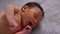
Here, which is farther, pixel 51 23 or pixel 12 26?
pixel 51 23

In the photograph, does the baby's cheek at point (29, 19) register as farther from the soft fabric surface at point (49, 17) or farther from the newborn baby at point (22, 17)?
the soft fabric surface at point (49, 17)

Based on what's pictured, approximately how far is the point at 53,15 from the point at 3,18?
40 centimetres

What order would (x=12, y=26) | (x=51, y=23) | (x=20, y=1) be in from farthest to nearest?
(x=20, y=1), (x=51, y=23), (x=12, y=26)

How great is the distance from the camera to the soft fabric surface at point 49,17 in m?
1.32

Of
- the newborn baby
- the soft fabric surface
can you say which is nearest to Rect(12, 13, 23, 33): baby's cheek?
the newborn baby

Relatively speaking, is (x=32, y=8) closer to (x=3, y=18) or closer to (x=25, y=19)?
(x=25, y=19)

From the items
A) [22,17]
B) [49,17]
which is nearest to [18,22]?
[22,17]

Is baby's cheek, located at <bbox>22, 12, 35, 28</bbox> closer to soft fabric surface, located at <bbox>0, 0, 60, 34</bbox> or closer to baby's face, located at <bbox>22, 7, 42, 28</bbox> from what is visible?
baby's face, located at <bbox>22, 7, 42, 28</bbox>

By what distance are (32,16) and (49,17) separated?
0.21 meters

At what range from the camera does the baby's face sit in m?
1.22

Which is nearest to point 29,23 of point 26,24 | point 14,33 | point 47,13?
point 26,24

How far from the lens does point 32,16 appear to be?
1.22 meters

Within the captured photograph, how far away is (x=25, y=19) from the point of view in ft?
4.03

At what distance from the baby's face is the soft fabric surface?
3.6 inches
